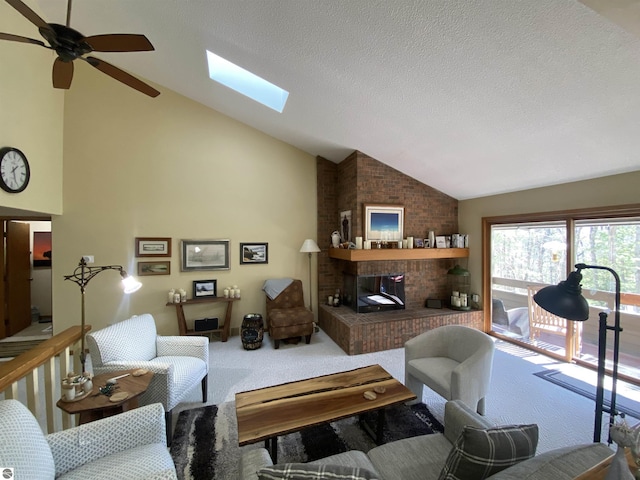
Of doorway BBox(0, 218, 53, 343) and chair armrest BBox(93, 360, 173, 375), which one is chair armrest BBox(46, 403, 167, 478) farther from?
doorway BBox(0, 218, 53, 343)

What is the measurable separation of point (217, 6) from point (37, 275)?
5.96 m

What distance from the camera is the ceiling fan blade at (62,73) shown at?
74.4 inches

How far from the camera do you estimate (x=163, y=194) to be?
4.04 m

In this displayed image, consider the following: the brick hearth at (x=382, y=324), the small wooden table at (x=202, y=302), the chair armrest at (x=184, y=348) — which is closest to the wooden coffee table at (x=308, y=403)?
the chair armrest at (x=184, y=348)

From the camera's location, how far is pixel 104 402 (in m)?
1.65

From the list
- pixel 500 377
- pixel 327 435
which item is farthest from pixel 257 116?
pixel 500 377

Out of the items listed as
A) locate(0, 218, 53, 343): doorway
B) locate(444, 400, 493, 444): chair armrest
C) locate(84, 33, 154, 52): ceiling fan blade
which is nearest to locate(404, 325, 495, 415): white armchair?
locate(444, 400, 493, 444): chair armrest

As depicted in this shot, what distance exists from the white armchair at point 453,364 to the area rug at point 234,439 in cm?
30

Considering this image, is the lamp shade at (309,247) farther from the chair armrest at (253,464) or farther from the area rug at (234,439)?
the chair armrest at (253,464)

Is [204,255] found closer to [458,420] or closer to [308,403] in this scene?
[308,403]

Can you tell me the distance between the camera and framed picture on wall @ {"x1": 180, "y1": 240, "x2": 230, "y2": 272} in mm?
4133

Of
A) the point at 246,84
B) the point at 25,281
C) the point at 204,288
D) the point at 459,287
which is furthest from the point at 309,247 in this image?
the point at 25,281

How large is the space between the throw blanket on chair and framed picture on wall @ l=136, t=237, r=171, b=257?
61.8 inches

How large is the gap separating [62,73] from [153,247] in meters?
2.50
